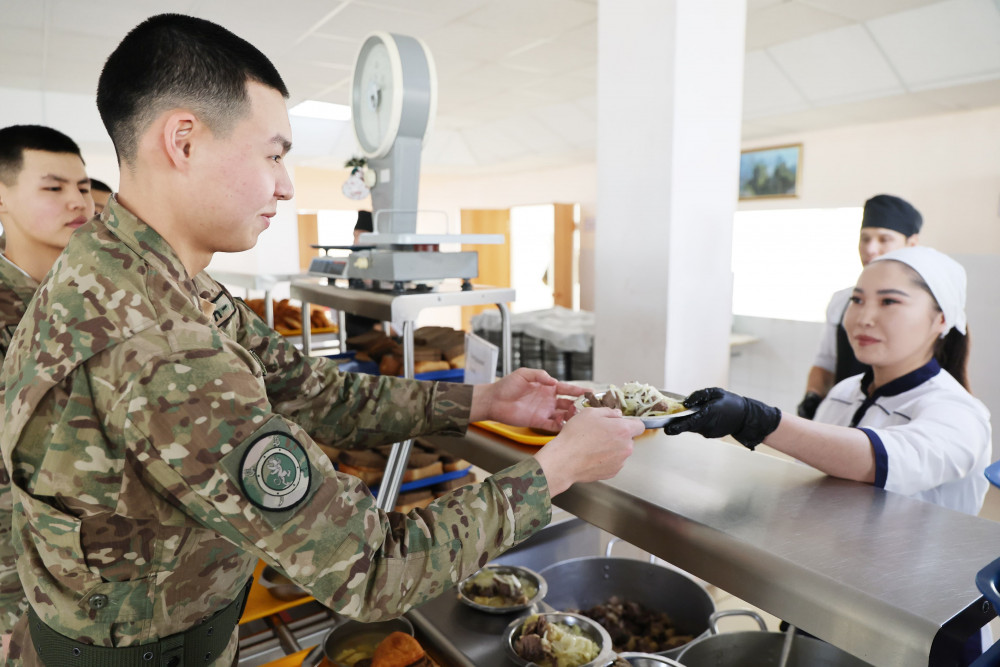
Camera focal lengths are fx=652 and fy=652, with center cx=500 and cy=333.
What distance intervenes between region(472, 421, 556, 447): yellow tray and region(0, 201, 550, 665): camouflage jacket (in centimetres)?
37

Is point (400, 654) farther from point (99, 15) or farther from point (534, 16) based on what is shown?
point (99, 15)

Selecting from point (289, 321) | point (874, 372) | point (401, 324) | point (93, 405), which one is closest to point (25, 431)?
point (93, 405)

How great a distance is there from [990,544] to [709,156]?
206 cm

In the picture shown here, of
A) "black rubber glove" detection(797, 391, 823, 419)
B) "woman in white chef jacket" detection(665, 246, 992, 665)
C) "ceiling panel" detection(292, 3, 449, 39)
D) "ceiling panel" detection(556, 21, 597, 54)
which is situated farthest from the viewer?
"ceiling panel" detection(556, 21, 597, 54)

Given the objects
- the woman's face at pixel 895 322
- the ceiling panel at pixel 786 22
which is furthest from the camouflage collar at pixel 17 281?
the ceiling panel at pixel 786 22

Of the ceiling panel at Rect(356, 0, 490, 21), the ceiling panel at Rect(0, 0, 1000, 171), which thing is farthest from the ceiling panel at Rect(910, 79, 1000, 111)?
the ceiling panel at Rect(356, 0, 490, 21)

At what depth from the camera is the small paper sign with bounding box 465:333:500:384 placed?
5.95 ft

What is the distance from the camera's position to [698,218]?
107 inches

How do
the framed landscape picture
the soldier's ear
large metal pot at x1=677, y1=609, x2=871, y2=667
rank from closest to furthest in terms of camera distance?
the soldier's ear → large metal pot at x1=677, y1=609, x2=871, y2=667 → the framed landscape picture

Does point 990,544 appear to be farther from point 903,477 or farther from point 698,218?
point 698,218

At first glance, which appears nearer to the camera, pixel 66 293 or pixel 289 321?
pixel 66 293

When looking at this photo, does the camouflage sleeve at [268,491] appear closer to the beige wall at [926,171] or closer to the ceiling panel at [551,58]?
the ceiling panel at [551,58]

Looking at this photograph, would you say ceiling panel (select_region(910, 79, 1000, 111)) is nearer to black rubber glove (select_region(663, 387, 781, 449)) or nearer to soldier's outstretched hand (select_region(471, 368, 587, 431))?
black rubber glove (select_region(663, 387, 781, 449))

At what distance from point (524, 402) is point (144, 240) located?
84 cm
